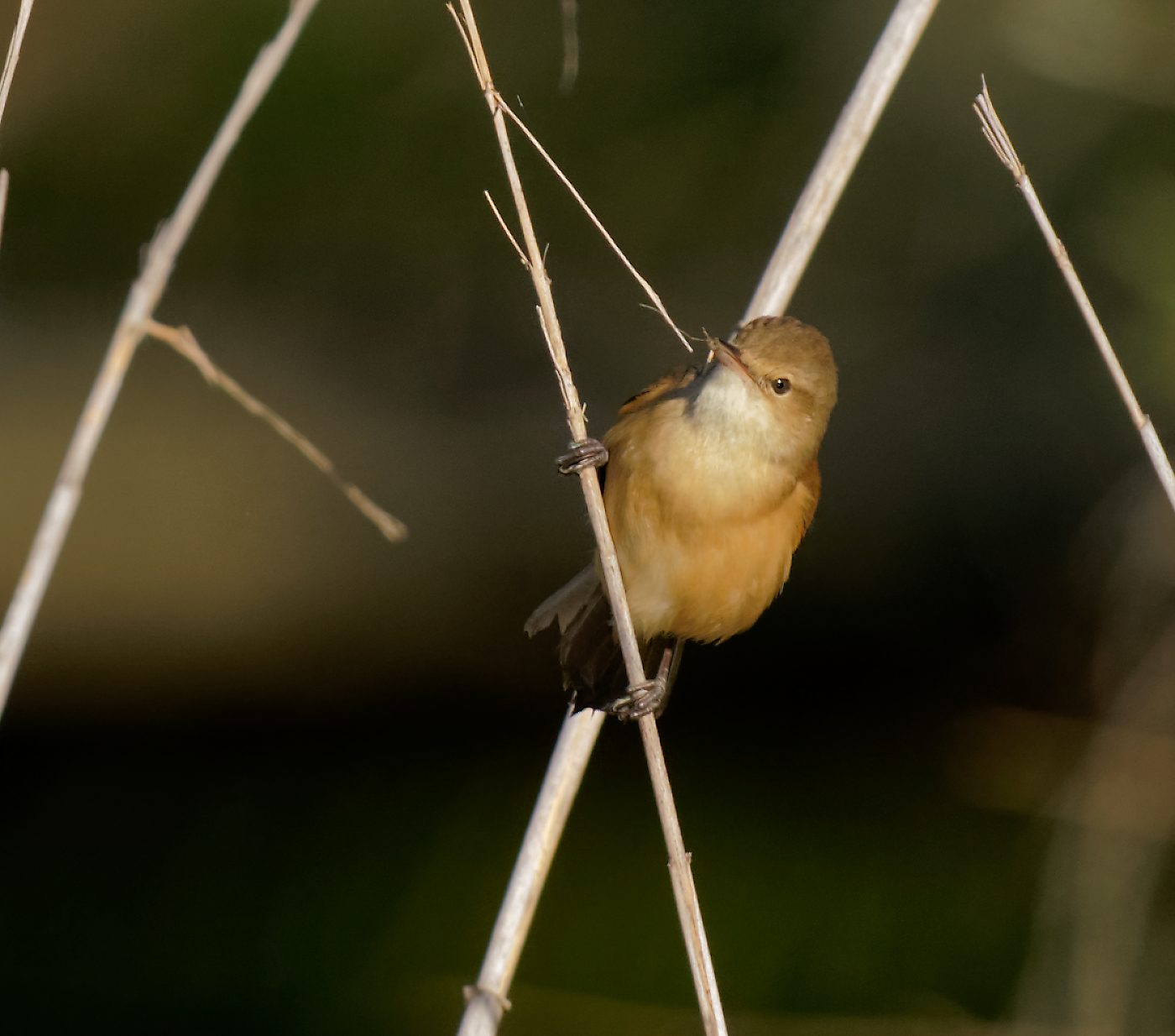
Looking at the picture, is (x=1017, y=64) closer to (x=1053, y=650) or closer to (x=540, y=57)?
(x=540, y=57)

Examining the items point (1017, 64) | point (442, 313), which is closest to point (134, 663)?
point (442, 313)

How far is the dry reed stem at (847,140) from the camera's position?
271 centimetres

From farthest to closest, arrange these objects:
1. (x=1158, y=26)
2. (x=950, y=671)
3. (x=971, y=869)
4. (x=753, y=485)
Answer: (x=950, y=671) < (x=971, y=869) < (x=1158, y=26) < (x=753, y=485)

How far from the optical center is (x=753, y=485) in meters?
3.23

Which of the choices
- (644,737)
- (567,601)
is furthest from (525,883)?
(567,601)

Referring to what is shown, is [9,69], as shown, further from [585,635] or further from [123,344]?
[585,635]

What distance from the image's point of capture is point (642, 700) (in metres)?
2.53

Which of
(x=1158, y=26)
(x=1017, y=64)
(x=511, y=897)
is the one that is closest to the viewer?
(x=511, y=897)

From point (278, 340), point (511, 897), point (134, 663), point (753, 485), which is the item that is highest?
point (278, 340)

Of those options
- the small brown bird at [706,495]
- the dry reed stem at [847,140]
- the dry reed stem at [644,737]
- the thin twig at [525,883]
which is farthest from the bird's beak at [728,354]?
the thin twig at [525,883]

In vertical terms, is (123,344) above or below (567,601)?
below

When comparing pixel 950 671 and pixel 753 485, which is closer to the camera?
pixel 753 485

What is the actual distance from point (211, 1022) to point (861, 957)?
2.35 m

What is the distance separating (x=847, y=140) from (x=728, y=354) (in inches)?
18.8
